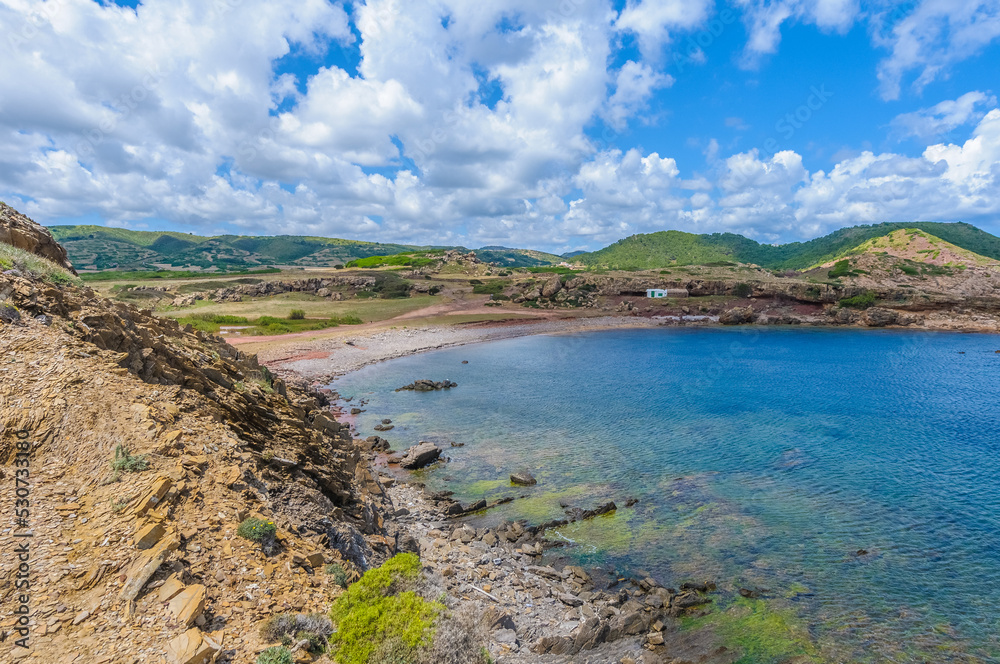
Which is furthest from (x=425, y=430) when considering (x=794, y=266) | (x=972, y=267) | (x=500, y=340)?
(x=794, y=266)

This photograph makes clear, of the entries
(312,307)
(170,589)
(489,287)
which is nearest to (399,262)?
(489,287)

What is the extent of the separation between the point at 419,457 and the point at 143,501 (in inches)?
643

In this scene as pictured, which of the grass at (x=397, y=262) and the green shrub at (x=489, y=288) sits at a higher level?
the grass at (x=397, y=262)

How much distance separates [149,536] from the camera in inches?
316

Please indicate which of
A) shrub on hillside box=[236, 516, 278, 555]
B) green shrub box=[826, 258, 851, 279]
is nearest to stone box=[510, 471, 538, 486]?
shrub on hillside box=[236, 516, 278, 555]

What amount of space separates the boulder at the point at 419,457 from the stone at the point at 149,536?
16.3 m

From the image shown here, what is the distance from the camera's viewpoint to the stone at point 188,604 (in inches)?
281

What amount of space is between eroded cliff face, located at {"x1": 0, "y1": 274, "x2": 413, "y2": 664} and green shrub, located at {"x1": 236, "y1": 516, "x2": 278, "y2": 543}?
154 millimetres

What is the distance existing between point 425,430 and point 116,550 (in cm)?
2299

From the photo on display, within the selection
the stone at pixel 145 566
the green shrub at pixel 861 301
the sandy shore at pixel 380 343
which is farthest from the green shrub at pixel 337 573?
the green shrub at pixel 861 301

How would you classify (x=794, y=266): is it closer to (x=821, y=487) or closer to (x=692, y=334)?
(x=692, y=334)

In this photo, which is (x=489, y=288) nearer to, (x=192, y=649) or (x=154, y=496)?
(x=154, y=496)

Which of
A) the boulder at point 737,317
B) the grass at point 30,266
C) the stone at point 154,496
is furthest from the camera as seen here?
the boulder at point 737,317

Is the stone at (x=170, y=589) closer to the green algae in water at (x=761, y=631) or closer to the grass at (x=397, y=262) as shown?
A: the green algae in water at (x=761, y=631)
